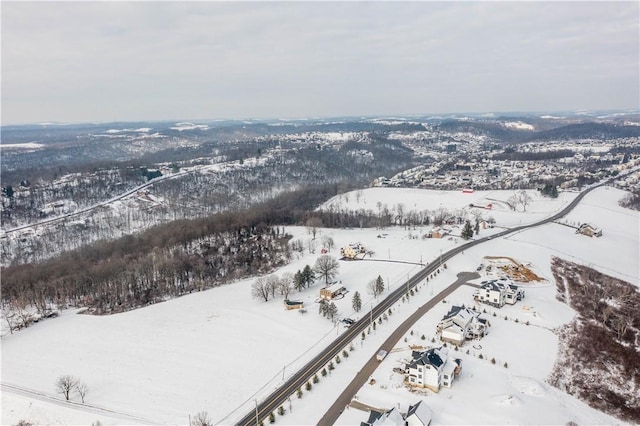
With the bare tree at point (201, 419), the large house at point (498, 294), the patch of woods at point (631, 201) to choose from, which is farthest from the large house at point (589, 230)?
the bare tree at point (201, 419)

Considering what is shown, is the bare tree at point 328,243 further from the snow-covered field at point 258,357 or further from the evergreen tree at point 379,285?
the evergreen tree at point 379,285

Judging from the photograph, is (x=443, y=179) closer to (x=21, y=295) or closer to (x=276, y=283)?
(x=276, y=283)

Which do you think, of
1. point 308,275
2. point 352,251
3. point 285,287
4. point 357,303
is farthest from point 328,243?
point 357,303

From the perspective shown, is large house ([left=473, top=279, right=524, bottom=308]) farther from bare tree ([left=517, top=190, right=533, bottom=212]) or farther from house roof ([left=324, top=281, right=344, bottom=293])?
bare tree ([left=517, top=190, right=533, bottom=212])

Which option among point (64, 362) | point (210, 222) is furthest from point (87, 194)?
point (64, 362)

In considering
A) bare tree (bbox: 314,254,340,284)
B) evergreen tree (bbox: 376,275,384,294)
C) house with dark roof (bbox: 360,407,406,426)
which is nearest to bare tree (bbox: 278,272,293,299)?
bare tree (bbox: 314,254,340,284)
